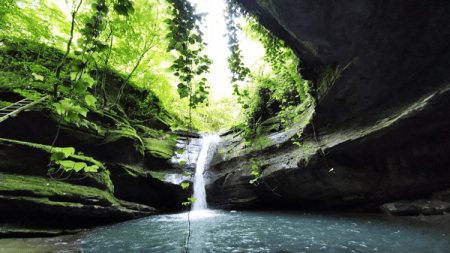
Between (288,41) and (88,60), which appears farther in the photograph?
(288,41)

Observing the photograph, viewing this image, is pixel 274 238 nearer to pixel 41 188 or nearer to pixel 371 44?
pixel 371 44

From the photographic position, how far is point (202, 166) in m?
10.5

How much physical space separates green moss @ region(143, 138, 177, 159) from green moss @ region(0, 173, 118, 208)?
3931 millimetres

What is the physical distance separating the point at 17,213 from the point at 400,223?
10.2 metres

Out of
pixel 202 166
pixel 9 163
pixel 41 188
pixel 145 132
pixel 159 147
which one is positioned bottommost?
pixel 41 188

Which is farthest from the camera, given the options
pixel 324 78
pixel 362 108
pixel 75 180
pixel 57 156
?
pixel 75 180

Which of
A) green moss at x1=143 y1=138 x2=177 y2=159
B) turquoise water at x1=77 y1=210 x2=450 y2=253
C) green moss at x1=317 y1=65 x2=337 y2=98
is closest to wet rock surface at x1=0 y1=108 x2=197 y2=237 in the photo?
green moss at x1=143 y1=138 x2=177 y2=159

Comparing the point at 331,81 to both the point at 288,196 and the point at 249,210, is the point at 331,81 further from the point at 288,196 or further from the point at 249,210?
the point at 249,210

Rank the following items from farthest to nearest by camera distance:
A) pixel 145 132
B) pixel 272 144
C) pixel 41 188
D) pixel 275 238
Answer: pixel 145 132 → pixel 272 144 → pixel 41 188 → pixel 275 238

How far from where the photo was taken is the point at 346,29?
417 cm

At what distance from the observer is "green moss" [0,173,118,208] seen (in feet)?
15.6

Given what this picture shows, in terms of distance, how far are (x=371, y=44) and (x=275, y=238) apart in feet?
16.8

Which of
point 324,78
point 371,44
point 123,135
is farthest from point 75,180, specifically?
point 371,44

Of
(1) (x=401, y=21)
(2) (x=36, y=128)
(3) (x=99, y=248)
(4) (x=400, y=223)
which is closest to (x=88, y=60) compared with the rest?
(3) (x=99, y=248)
